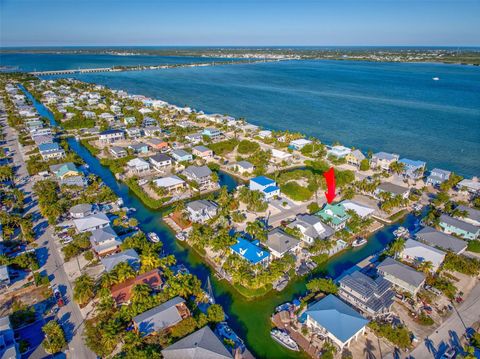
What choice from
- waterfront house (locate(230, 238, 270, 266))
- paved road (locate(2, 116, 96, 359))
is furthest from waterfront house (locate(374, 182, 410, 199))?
paved road (locate(2, 116, 96, 359))

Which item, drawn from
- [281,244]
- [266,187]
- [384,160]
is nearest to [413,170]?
[384,160]

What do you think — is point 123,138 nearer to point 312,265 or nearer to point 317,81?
point 312,265

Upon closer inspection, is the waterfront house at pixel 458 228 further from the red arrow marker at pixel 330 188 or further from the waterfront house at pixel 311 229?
the waterfront house at pixel 311 229

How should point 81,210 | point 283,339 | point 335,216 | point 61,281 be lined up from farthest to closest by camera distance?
point 81,210 → point 335,216 → point 61,281 → point 283,339

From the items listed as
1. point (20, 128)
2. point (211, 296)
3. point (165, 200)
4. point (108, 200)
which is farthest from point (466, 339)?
point (20, 128)

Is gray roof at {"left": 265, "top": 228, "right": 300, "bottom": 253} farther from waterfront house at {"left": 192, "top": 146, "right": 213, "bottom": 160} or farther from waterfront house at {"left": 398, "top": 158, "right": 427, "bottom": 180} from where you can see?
waterfront house at {"left": 398, "top": 158, "right": 427, "bottom": 180}

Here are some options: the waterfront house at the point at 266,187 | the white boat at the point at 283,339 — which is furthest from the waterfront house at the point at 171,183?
the white boat at the point at 283,339

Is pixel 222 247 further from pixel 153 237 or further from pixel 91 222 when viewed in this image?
pixel 91 222
